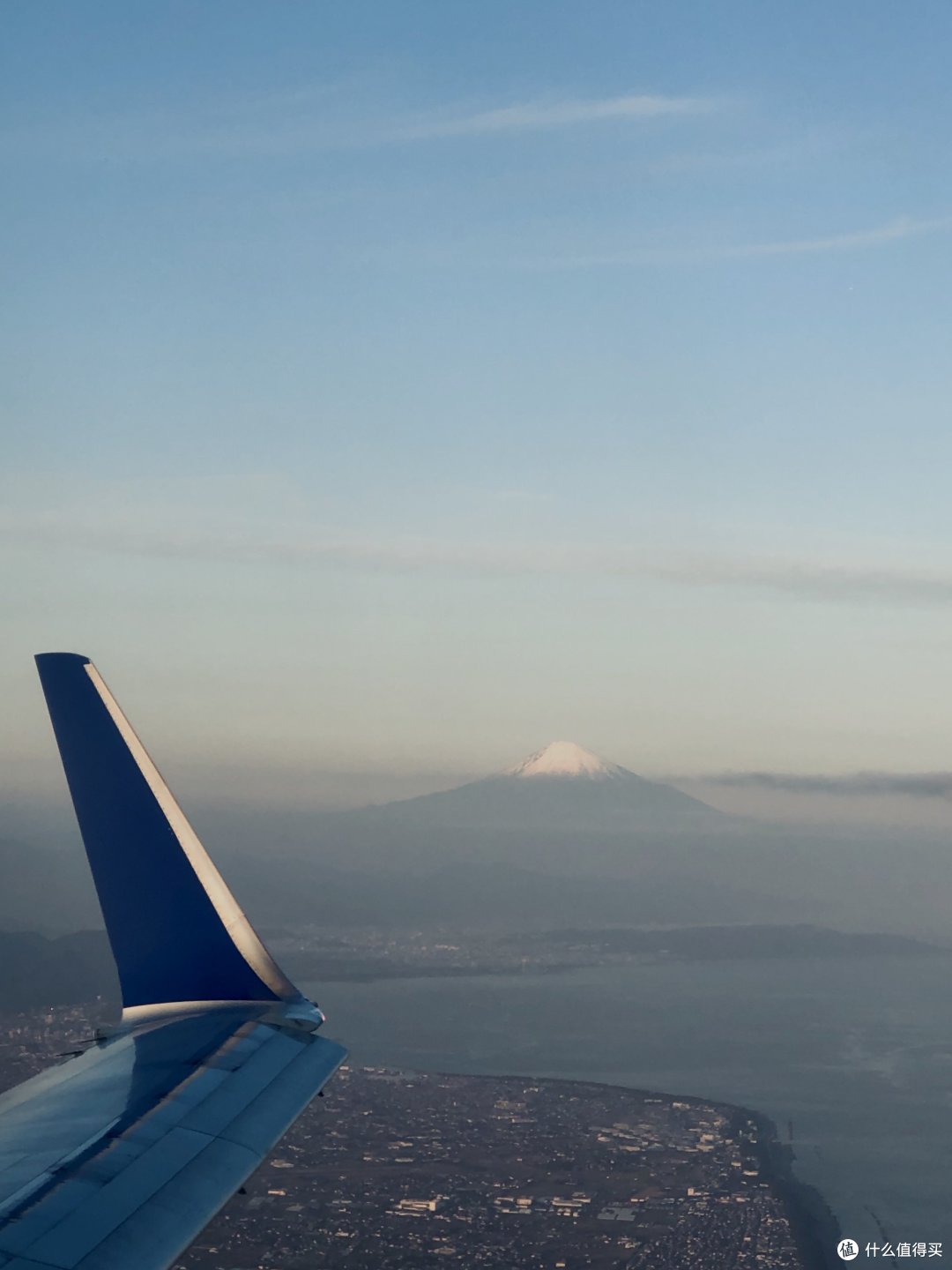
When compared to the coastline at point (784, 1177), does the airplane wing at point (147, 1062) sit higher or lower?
higher

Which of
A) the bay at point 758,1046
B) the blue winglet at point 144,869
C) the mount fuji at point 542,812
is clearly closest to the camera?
the blue winglet at point 144,869

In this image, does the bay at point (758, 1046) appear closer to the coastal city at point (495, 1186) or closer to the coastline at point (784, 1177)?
the coastline at point (784, 1177)

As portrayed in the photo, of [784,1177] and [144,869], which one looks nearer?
[144,869]

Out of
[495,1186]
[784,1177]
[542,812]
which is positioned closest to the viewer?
[495,1186]

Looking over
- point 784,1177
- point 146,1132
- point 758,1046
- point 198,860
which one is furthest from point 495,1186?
point 758,1046

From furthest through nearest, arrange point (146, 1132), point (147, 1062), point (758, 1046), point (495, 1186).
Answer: point (758, 1046), point (495, 1186), point (147, 1062), point (146, 1132)

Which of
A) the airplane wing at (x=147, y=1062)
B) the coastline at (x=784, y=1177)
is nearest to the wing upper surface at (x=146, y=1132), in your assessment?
the airplane wing at (x=147, y=1062)

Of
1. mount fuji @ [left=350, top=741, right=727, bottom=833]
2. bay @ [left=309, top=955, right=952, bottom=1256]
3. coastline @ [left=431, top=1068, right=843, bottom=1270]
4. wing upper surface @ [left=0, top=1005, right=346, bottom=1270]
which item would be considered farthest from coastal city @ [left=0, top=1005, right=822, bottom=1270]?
mount fuji @ [left=350, top=741, right=727, bottom=833]

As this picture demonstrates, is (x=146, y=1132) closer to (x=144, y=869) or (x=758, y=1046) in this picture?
(x=144, y=869)
